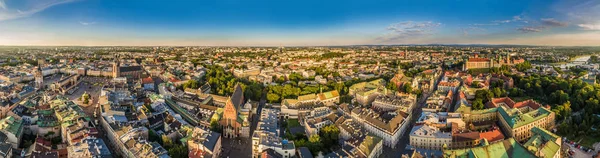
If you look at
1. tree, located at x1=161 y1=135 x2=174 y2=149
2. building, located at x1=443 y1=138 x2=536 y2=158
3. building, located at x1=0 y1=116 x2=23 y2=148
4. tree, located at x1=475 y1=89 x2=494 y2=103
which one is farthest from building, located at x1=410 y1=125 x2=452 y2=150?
building, located at x1=0 y1=116 x2=23 y2=148

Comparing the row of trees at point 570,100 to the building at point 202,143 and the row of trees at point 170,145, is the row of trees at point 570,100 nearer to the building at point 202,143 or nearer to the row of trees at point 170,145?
the building at point 202,143

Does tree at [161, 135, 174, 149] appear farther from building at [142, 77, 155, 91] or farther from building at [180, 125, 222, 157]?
building at [142, 77, 155, 91]

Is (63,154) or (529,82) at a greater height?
(529,82)

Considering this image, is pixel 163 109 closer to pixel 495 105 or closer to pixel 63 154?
pixel 63 154

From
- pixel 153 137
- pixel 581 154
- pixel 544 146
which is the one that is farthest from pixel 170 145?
pixel 581 154

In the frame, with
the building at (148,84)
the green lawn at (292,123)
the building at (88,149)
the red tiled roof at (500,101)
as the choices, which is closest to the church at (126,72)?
the building at (148,84)

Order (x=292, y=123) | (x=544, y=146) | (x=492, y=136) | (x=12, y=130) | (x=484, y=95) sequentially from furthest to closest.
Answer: (x=484, y=95)
(x=292, y=123)
(x=12, y=130)
(x=492, y=136)
(x=544, y=146)

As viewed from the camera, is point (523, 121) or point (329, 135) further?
point (523, 121)

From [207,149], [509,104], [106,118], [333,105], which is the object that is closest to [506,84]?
[509,104]

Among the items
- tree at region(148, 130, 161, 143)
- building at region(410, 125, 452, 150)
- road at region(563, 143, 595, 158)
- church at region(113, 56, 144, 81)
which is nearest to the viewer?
road at region(563, 143, 595, 158)

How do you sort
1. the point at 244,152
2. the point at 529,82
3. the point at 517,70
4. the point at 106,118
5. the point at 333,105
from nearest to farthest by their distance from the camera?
→ the point at 244,152 → the point at 106,118 → the point at 333,105 → the point at 529,82 → the point at 517,70

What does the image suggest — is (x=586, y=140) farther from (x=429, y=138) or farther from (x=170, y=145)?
(x=170, y=145)
